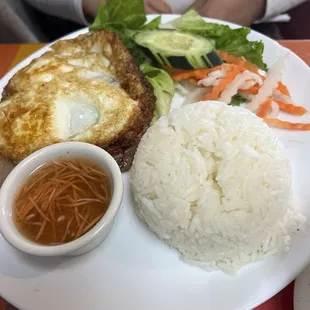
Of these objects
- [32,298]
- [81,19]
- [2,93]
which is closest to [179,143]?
[32,298]

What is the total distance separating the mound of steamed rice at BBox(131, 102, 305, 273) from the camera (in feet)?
4.25

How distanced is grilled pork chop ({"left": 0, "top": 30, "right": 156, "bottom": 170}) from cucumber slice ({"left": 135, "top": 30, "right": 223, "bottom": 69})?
0.75ft

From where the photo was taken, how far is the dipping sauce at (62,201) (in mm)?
1317

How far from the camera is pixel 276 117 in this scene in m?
1.79

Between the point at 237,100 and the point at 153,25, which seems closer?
the point at 237,100

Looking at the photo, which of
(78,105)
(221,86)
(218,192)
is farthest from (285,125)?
(78,105)

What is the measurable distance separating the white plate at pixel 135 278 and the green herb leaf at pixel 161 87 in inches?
24.2

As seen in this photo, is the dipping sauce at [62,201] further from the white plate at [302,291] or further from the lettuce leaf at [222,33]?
the lettuce leaf at [222,33]

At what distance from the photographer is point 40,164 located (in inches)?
58.2

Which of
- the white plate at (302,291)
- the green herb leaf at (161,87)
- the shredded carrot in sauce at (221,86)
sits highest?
the green herb leaf at (161,87)

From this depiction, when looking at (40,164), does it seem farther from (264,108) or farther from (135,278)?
(264,108)

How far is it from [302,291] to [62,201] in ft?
2.89

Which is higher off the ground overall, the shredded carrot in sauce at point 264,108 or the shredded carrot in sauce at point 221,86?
the shredded carrot in sauce at point 221,86

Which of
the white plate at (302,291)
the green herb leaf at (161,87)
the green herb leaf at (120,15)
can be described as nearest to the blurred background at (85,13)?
the green herb leaf at (120,15)
